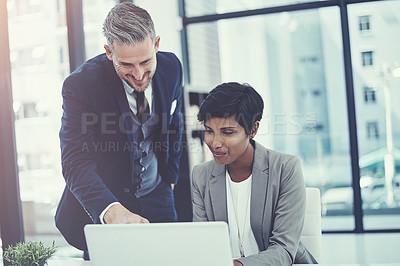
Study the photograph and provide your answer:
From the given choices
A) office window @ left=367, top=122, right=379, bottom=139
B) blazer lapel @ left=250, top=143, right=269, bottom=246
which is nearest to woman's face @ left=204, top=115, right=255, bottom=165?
blazer lapel @ left=250, top=143, right=269, bottom=246

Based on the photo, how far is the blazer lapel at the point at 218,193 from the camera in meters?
2.25

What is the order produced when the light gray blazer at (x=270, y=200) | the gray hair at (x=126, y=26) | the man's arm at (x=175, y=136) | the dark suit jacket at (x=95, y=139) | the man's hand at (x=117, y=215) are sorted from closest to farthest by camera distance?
the light gray blazer at (x=270, y=200)
the man's hand at (x=117, y=215)
the gray hair at (x=126, y=26)
the dark suit jacket at (x=95, y=139)
the man's arm at (x=175, y=136)

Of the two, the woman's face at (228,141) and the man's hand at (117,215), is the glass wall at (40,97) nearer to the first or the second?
the man's hand at (117,215)

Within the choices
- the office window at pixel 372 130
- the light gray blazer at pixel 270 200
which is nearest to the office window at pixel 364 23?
the office window at pixel 372 130

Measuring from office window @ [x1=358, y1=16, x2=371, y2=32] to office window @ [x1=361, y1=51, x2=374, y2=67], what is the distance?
0.68 feet

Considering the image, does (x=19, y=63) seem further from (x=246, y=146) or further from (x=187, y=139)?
(x=246, y=146)

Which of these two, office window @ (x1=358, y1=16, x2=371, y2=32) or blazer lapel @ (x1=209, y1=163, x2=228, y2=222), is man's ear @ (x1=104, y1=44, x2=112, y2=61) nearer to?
blazer lapel @ (x1=209, y1=163, x2=228, y2=222)

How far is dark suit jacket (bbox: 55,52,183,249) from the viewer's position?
336cm

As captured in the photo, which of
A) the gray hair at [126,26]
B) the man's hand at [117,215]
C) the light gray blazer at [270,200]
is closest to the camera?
the light gray blazer at [270,200]

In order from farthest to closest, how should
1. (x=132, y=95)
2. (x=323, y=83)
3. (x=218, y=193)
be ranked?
(x=323, y=83) < (x=132, y=95) < (x=218, y=193)

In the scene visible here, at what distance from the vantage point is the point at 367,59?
14.3 feet

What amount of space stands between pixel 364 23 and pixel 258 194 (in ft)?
8.98

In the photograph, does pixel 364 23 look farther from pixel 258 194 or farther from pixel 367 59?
pixel 258 194

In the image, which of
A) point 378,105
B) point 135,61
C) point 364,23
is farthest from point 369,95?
point 135,61
